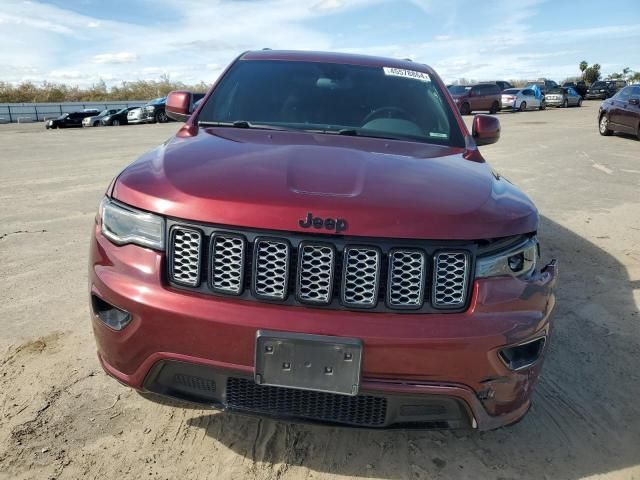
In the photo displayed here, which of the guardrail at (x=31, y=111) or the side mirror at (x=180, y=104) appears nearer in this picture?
the side mirror at (x=180, y=104)

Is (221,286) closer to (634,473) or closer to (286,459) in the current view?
(286,459)

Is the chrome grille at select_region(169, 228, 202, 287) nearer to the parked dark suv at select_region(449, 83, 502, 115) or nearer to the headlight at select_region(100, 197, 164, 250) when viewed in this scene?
the headlight at select_region(100, 197, 164, 250)

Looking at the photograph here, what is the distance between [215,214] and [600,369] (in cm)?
249

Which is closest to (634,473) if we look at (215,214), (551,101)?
(215,214)

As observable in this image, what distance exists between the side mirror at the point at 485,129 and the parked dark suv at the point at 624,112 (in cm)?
1309

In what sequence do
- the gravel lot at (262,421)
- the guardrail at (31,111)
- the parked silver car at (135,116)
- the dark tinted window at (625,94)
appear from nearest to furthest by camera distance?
the gravel lot at (262,421) → the dark tinted window at (625,94) → the parked silver car at (135,116) → the guardrail at (31,111)

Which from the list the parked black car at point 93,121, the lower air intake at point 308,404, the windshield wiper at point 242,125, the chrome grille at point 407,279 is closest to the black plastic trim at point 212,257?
the lower air intake at point 308,404

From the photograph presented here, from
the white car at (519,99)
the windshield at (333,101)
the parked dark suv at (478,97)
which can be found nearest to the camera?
the windshield at (333,101)

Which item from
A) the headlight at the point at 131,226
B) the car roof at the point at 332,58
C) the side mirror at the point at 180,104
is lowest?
the headlight at the point at 131,226

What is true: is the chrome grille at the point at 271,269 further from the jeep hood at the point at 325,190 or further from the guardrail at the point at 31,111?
the guardrail at the point at 31,111

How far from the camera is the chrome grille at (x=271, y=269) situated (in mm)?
1932

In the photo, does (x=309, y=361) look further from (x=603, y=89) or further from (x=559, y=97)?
(x=603, y=89)

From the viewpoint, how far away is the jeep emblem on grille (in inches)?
74.6

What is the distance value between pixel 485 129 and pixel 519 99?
32.8 metres
